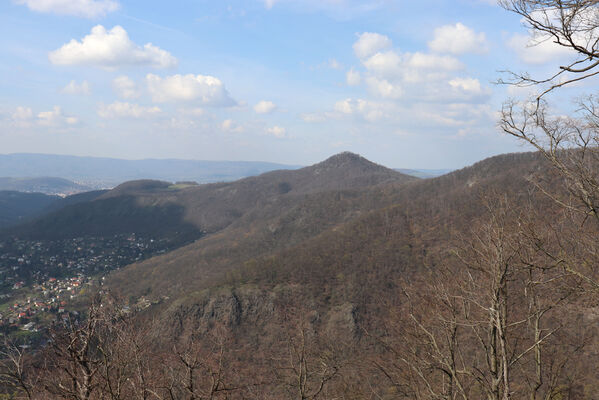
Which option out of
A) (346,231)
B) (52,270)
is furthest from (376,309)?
(52,270)

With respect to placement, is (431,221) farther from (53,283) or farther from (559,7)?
(53,283)

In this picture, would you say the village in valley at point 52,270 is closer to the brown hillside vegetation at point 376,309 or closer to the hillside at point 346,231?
the brown hillside vegetation at point 376,309

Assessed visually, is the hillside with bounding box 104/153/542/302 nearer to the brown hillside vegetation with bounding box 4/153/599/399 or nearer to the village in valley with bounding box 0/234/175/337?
the brown hillside vegetation with bounding box 4/153/599/399

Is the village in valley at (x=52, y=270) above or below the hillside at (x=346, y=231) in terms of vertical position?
below

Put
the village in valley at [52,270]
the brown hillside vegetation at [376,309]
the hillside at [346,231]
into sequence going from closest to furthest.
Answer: the brown hillside vegetation at [376,309], the hillside at [346,231], the village in valley at [52,270]

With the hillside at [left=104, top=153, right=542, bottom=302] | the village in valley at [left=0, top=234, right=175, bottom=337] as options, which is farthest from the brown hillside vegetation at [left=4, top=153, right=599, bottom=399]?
the village in valley at [left=0, top=234, right=175, bottom=337]

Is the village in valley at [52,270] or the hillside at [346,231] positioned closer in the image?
the hillside at [346,231]

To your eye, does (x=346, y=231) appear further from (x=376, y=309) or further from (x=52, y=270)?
(x=52, y=270)

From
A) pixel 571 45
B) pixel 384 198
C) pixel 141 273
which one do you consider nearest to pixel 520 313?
pixel 571 45

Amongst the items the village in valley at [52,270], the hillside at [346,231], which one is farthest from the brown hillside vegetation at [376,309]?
the village in valley at [52,270]
